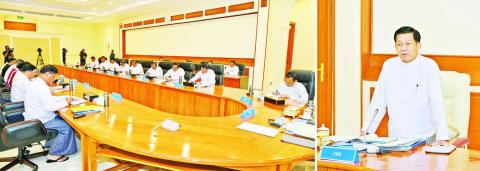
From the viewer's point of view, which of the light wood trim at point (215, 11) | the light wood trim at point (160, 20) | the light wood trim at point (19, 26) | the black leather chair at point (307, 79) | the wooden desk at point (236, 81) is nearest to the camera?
the black leather chair at point (307, 79)

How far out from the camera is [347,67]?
2.88m

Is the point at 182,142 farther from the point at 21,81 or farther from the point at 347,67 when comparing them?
the point at 21,81

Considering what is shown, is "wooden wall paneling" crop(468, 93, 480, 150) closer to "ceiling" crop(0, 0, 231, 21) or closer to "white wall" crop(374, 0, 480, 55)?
"white wall" crop(374, 0, 480, 55)

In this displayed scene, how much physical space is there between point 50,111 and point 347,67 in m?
2.73

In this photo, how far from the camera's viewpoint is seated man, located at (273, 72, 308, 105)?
10.0 ft

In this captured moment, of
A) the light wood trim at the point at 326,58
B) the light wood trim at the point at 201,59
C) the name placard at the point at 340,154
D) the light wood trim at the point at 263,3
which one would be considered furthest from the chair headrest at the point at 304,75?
Answer: the light wood trim at the point at 201,59

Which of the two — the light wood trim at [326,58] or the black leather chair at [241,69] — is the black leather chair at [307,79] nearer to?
the light wood trim at [326,58]

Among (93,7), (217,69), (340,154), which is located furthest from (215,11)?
(340,154)

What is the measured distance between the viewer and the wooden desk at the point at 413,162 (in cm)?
108

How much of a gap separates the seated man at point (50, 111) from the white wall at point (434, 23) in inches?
112

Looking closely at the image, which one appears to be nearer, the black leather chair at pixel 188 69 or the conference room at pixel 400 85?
the conference room at pixel 400 85

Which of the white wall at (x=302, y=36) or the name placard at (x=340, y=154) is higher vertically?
the white wall at (x=302, y=36)

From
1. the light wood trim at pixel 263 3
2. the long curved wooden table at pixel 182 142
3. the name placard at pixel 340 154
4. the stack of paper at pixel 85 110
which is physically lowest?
the long curved wooden table at pixel 182 142

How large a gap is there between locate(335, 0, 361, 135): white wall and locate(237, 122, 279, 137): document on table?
46.9 inches
